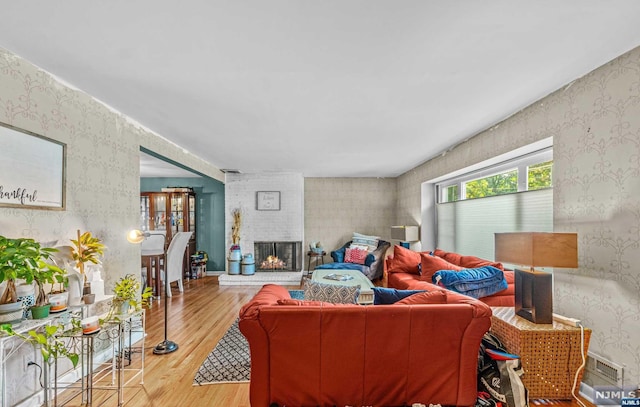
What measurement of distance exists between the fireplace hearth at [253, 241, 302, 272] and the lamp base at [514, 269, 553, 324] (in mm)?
4726

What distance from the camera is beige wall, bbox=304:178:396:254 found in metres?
7.14

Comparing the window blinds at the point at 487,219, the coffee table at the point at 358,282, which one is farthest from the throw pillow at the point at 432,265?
the coffee table at the point at 358,282

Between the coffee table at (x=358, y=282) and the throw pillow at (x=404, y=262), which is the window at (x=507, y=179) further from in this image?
the coffee table at (x=358, y=282)

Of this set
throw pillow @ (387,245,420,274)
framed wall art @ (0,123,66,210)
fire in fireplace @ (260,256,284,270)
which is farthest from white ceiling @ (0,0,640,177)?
fire in fireplace @ (260,256,284,270)

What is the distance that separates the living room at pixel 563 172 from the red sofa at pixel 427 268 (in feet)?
1.89

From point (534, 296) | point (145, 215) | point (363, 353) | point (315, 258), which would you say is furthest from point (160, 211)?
point (534, 296)

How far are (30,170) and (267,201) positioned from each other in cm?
463

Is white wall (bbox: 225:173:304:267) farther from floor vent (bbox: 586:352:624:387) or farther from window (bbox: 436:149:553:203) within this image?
floor vent (bbox: 586:352:624:387)

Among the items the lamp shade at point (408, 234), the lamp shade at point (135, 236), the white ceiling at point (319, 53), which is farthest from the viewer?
the lamp shade at point (408, 234)

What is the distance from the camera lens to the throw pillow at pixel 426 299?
1917mm

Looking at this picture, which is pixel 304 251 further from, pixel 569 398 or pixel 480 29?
pixel 480 29

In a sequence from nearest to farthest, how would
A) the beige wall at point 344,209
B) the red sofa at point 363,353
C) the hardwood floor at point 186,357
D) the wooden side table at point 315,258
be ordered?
the red sofa at point 363,353 → the hardwood floor at point 186,357 → the wooden side table at point 315,258 → the beige wall at point 344,209

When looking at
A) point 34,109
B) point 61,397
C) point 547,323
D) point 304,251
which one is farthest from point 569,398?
point 304,251

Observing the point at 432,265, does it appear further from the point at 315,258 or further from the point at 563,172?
the point at 315,258
